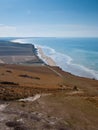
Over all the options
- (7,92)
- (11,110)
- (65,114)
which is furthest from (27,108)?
(7,92)

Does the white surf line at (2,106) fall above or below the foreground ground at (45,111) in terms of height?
below

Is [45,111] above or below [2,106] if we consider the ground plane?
above

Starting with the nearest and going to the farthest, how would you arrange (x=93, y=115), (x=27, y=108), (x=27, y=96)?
(x=93, y=115)
(x=27, y=108)
(x=27, y=96)

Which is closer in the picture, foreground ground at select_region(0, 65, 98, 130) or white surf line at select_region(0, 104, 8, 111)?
foreground ground at select_region(0, 65, 98, 130)

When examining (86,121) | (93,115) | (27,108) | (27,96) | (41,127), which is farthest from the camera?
(27,96)

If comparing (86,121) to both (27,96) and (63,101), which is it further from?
(27,96)

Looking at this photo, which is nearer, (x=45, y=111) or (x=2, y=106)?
(x=45, y=111)

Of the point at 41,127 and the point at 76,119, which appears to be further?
the point at 76,119

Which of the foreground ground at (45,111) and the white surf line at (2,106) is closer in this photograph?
the foreground ground at (45,111)

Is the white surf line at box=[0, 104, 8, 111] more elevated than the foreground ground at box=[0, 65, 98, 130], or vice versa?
the foreground ground at box=[0, 65, 98, 130]
